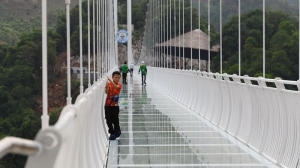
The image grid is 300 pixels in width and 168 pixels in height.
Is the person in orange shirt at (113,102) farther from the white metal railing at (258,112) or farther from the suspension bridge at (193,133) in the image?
the white metal railing at (258,112)

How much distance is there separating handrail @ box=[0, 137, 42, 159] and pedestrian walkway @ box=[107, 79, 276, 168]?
518 cm

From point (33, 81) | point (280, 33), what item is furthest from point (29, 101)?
point (280, 33)

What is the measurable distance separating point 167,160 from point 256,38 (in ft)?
156

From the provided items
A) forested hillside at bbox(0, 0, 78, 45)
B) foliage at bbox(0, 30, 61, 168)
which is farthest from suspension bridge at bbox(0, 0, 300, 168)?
foliage at bbox(0, 30, 61, 168)

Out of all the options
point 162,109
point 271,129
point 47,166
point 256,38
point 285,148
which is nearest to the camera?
point 47,166

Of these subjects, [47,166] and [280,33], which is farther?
[280,33]

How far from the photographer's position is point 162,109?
1642cm

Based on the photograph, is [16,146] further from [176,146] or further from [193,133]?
[193,133]

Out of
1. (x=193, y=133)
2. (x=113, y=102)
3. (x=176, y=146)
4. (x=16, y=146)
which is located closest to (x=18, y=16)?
(x=113, y=102)

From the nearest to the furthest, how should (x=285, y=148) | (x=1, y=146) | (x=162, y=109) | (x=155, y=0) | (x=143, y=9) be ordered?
(x=1, y=146) → (x=285, y=148) → (x=162, y=109) → (x=155, y=0) → (x=143, y=9)

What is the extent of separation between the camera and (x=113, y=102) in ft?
29.9

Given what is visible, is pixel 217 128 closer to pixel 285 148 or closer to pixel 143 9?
pixel 285 148

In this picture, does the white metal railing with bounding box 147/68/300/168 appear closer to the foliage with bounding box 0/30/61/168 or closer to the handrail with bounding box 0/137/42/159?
the foliage with bounding box 0/30/61/168

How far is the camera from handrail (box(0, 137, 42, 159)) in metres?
1.73
